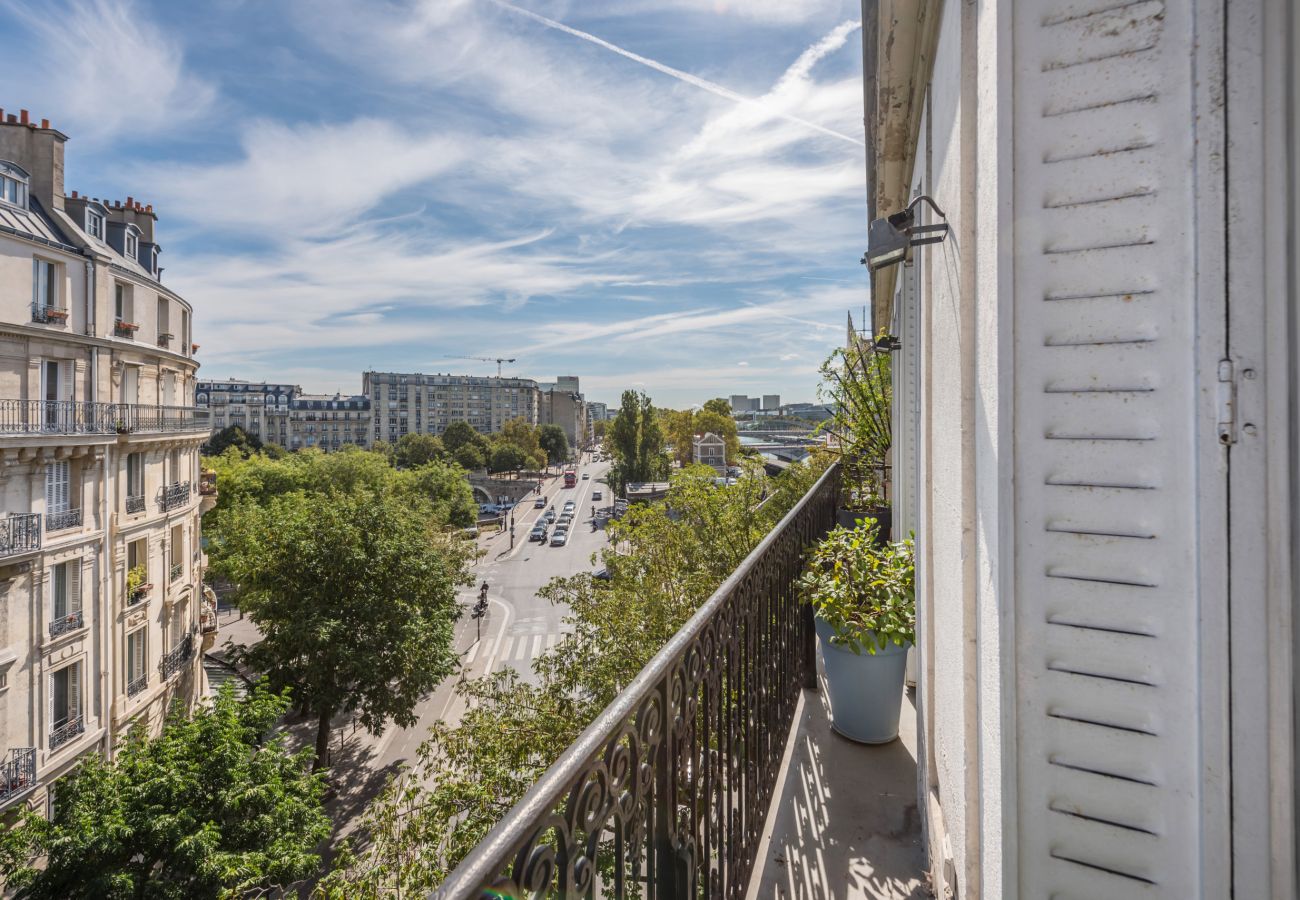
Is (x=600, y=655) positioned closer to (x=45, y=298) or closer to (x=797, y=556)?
(x=797, y=556)

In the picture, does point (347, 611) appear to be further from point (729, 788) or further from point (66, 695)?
point (729, 788)

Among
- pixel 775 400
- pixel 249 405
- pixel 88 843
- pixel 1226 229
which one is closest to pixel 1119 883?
pixel 1226 229

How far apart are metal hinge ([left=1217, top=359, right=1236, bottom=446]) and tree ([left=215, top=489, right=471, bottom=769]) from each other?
1497cm

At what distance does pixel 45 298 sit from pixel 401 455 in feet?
174

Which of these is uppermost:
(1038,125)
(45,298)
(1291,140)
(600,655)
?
(45,298)

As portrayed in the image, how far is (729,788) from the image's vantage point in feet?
6.63

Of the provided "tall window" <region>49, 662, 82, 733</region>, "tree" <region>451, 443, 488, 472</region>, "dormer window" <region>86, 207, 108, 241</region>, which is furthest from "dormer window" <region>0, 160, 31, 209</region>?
"tree" <region>451, 443, 488, 472</region>

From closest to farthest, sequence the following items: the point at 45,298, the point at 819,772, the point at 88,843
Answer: the point at 819,772 → the point at 88,843 → the point at 45,298

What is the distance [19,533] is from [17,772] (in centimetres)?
440

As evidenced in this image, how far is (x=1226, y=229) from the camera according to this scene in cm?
99

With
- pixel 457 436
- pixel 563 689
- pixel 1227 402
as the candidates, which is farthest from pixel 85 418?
pixel 457 436

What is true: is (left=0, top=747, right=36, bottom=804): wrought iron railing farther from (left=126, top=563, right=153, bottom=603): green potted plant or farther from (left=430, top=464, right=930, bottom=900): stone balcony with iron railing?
(left=430, top=464, right=930, bottom=900): stone balcony with iron railing

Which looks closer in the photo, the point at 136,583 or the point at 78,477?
the point at 78,477

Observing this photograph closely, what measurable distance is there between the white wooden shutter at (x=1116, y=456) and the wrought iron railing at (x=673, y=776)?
2.49ft
